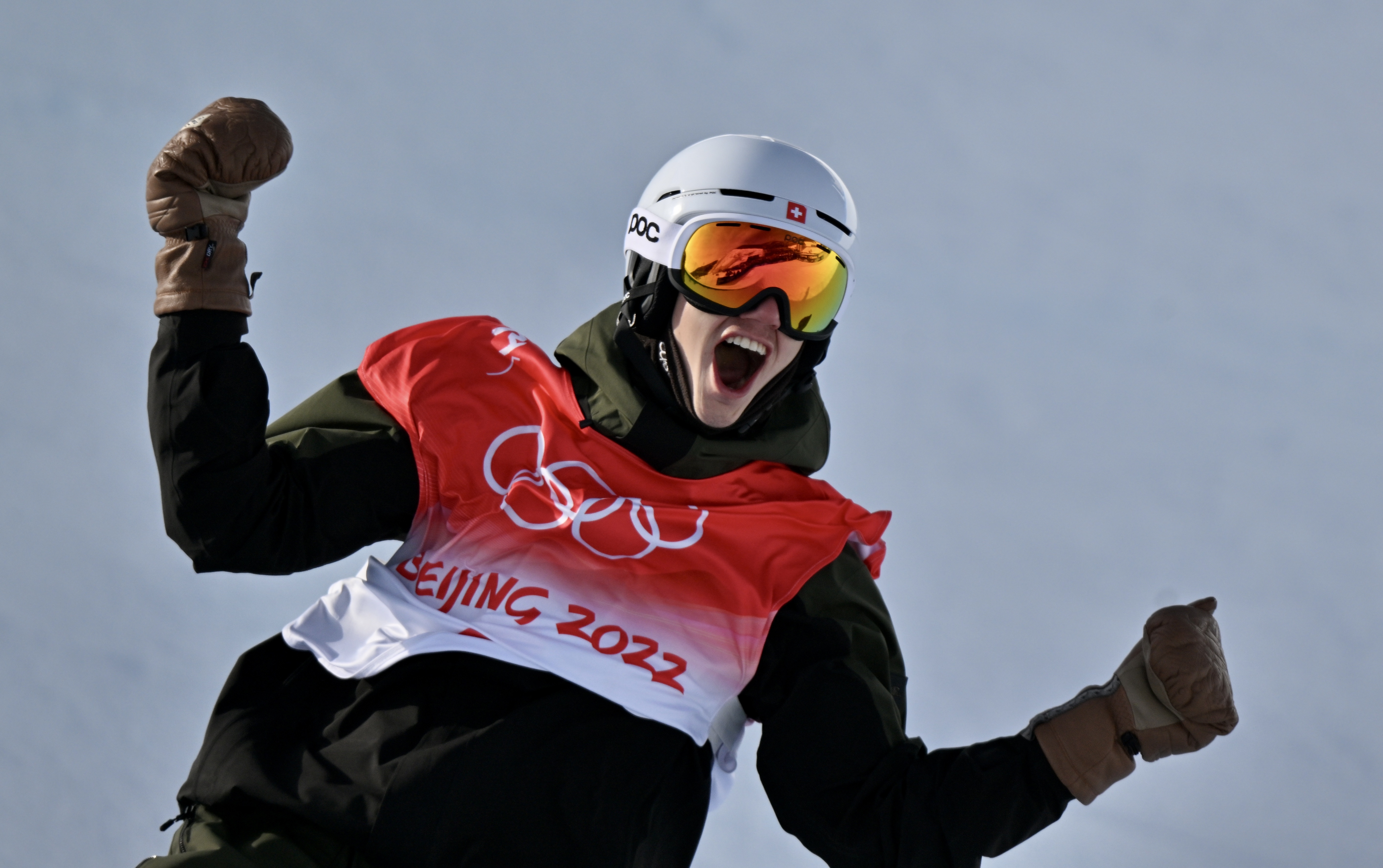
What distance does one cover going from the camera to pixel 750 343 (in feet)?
Answer: 13.5

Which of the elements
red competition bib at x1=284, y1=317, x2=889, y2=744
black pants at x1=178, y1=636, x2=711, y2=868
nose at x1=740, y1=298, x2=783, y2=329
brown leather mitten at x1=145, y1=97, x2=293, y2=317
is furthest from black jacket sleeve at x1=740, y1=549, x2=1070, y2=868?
brown leather mitten at x1=145, y1=97, x2=293, y2=317

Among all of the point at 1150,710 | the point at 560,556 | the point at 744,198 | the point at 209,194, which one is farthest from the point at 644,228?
the point at 1150,710

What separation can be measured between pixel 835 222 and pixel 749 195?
0.90 feet

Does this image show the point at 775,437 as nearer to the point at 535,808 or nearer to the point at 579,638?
the point at 579,638

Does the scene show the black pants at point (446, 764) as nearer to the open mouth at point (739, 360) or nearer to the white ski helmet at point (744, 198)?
the open mouth at point (739, 360)

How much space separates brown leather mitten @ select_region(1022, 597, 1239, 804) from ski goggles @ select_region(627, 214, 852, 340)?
1.23 metres

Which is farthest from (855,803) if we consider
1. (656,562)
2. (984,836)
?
(656,562)

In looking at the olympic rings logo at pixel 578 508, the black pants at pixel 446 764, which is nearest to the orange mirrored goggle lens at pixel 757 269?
the olympic rings logo at pixel 578 508

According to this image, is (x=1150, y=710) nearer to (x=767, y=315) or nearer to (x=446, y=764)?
(x=767, y=315)

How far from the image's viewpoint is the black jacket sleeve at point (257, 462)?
11.4 feet

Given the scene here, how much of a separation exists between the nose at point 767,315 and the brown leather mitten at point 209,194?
1.33 meters

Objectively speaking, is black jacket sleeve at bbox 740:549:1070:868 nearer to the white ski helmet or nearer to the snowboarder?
the snowboarder

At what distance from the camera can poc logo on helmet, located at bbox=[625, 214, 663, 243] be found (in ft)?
14.2

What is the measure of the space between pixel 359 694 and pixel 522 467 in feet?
2.43
